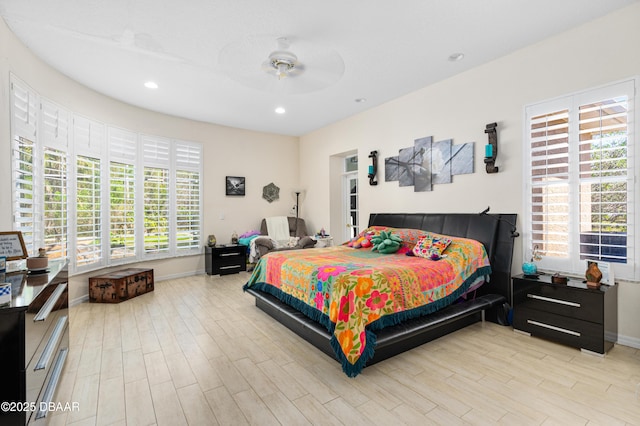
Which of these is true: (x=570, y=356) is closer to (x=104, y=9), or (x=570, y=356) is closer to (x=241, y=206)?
(x=104, y=9)

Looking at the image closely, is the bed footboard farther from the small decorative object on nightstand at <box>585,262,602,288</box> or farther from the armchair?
the armchair

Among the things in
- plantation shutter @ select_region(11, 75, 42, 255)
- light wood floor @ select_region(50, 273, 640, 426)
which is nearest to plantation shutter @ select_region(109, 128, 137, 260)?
plantation shutter @ select_region(11, 75, 42, 255)

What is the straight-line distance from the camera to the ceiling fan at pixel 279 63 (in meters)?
2.73

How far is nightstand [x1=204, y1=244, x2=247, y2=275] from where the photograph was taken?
564 centimetres

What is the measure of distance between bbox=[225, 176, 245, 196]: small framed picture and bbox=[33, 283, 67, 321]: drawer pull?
13.2 feet

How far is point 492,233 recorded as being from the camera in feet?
11.4

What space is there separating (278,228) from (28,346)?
5076 mm

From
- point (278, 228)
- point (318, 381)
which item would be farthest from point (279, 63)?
point (278, 228)

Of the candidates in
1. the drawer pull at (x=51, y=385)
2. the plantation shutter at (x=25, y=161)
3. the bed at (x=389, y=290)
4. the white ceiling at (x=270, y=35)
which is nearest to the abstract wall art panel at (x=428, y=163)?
the bed at (x=389, y=290)

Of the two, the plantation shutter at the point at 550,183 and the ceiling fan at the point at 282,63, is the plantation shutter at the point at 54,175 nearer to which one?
the ceiling fan at the point at 282,63

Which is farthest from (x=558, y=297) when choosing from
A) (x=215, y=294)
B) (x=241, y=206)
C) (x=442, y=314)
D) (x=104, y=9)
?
(x=241, y=206)

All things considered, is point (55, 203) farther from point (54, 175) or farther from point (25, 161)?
point (25, 161)

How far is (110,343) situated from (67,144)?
2.66 metres

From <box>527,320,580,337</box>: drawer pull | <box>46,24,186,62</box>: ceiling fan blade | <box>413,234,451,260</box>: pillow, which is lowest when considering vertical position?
<box>527,320,580,337</box>: drawer pull
